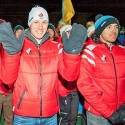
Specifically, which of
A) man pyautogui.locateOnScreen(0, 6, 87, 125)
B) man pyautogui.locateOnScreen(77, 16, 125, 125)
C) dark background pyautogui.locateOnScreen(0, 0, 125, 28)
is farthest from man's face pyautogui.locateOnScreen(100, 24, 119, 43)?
dark background pyautogui.locateOnScreen(0, 0, 125, 28)

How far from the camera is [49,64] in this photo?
377cm

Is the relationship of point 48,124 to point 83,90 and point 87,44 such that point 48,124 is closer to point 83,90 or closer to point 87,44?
point 83,90

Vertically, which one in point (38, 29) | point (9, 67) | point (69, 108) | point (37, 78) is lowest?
point (69, 108)

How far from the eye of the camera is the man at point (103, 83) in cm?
399

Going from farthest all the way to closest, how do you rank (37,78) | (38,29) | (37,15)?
(37,15) → (38,29) → (37,78)

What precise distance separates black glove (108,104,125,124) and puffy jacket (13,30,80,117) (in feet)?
2.56

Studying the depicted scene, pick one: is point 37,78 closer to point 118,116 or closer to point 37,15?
point 37,15

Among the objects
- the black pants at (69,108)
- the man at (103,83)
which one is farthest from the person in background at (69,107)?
the man at (103,83)

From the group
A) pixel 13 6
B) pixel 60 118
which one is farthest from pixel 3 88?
pixel 13 6

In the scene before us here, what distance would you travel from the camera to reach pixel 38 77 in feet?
12.2

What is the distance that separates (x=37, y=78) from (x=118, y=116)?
1178 mm

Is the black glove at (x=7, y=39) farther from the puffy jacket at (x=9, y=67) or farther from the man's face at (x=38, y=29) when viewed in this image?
the man's face at (x=38, y=29)

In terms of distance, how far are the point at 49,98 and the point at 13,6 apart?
91.6 feet

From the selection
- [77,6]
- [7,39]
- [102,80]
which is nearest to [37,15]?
[7,39]
